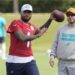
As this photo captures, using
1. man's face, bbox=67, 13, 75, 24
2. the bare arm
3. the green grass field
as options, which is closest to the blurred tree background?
the green grass field

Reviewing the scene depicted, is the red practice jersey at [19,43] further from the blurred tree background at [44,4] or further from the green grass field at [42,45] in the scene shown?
the blurred tree background at [44,4]

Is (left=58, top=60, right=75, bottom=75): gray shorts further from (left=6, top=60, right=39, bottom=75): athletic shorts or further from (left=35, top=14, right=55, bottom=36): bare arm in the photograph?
(left=35, top=14, right=55, bottom=36): bare arm

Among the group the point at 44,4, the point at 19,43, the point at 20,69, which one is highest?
the point at 19,43

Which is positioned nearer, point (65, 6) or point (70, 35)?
point (70, 35)

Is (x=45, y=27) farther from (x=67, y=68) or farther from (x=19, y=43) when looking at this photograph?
(x=67, y=68)

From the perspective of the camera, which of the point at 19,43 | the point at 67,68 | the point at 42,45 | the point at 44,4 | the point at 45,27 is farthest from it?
the point at 44,4

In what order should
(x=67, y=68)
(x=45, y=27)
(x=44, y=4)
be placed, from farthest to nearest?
(x=44, y=4) → (x=45, y=27) → (x=67, y=68)

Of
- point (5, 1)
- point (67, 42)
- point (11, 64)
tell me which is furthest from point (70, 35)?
point (5, 1)

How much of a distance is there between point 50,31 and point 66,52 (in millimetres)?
19187

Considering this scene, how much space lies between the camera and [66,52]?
21.2ft

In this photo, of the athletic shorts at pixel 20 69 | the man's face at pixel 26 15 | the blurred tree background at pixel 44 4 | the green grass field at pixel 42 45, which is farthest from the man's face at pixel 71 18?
the blurred tree background at pixel 44 4

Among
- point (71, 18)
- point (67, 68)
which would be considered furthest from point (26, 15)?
point (67, 68)

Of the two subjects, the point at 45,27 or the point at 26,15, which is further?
the point at 45,27

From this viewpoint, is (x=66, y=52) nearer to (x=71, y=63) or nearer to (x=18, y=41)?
(x=71, y=63)
